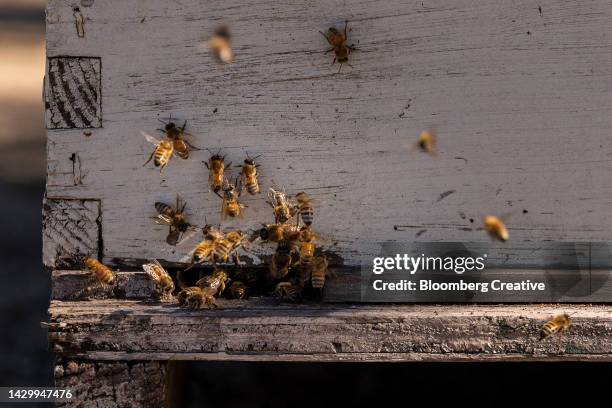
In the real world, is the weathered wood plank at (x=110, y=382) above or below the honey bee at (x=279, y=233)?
below

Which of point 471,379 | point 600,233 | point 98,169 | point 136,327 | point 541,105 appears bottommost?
point 471,379

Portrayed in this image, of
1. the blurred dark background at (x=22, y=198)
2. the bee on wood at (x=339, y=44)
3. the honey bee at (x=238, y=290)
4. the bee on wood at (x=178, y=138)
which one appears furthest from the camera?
the blurred dark background at (x=22, y=198)

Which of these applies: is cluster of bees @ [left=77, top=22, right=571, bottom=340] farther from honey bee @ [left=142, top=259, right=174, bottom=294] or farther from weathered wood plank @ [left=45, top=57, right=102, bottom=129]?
weathered wood plank @ [left=45, top=57, right=102, bottom=129]

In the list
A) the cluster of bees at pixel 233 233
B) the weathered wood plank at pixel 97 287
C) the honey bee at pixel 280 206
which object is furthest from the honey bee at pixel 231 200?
the weathered wood plank at pixel 97 287

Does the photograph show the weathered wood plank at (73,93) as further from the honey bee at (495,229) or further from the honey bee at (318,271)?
the honey bee at (495,229)

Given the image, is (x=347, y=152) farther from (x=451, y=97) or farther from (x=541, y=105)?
(x=541, y=105)

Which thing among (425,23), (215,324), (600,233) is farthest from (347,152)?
(600,233)

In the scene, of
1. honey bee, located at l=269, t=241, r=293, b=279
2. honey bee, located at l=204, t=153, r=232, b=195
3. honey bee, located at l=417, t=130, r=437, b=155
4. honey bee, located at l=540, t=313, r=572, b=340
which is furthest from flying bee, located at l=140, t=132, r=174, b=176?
honey bee, located at l=540, t=313, r=572, b=340

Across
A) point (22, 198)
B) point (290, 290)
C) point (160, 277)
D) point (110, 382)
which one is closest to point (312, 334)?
point (290, 290)
